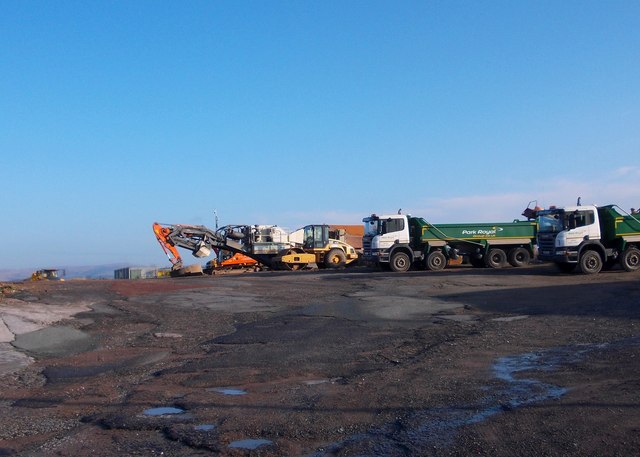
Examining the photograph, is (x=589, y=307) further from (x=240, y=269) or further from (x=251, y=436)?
(x=240, y=269)

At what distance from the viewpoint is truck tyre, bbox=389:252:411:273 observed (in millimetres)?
36500

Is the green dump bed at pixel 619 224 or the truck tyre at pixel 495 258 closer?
the green dump bed at pixel 619 224

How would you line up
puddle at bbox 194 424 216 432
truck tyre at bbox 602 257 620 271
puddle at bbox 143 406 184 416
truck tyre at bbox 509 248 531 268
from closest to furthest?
puddle at bbox 194 424 216 432 < puddle at bbox 143 406 184 416 < truck tyre at bbox 602 257 620 271 < truck tyre at bbox 509 248 531 268

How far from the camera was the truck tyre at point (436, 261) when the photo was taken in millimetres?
36875

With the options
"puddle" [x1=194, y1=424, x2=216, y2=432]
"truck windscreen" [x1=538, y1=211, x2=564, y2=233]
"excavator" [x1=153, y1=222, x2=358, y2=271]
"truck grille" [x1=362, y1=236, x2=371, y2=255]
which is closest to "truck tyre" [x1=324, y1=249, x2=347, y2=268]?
"excavator" [x1=153, y1=222, x2=358, y2=271]

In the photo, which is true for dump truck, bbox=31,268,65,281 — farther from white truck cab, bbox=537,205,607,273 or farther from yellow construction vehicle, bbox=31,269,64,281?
white truck cab, bbox=537,205,607,273

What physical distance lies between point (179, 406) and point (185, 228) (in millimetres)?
37484

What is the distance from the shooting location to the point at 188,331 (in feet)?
55.8

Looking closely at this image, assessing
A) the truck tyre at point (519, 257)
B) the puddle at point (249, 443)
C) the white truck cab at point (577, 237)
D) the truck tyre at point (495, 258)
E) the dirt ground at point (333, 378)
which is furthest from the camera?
the truck tyre at point (519, 257)

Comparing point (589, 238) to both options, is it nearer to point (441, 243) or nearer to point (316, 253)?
point (441, 243)

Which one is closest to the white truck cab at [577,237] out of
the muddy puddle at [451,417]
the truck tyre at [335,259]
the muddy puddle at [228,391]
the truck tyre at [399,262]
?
the truck tyre at [399,262]

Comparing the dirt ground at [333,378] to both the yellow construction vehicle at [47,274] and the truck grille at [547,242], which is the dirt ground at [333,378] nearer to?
the truck grille at [547,242]

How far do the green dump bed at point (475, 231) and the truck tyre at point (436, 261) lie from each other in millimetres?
717

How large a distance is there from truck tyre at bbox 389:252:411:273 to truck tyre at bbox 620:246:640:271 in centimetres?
1014
